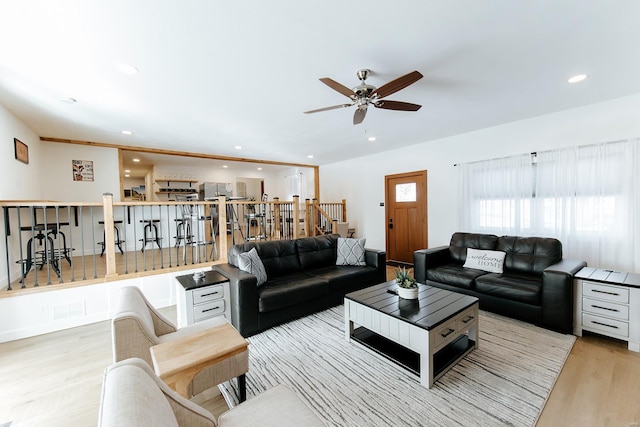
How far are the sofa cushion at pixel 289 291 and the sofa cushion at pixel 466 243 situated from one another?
2205 millimetres

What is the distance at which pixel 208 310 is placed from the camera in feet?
9.25

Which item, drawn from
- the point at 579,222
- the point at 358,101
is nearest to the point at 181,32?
the point at 358,101

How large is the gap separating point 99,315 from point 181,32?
3561mm

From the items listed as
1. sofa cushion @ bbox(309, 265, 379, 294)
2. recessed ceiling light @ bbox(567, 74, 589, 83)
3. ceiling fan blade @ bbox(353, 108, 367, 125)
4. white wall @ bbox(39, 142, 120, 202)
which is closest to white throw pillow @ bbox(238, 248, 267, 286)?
sofa cushion @ bbox(309, 265, 379, 294)

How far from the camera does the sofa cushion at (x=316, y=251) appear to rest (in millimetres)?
3939

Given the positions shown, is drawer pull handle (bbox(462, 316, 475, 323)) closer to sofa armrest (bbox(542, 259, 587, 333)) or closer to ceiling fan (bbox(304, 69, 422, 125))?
sofa armrest (bbox(542, 259, 587, 333))

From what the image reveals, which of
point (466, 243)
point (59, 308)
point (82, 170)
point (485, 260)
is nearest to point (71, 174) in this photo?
point (82, 170)

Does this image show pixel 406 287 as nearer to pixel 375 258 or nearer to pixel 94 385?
pixel 375 258

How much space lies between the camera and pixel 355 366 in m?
2.29

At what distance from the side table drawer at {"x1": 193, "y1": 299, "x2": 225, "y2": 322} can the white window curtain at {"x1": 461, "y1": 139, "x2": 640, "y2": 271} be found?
14.3 ft

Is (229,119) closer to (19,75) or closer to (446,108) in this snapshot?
(19,75)

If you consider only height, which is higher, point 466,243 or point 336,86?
point 336,86

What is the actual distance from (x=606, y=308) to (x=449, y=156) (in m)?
3.21

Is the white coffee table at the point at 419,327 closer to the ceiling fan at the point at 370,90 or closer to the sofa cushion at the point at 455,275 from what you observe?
the sofa cushion at the point at 455,275
